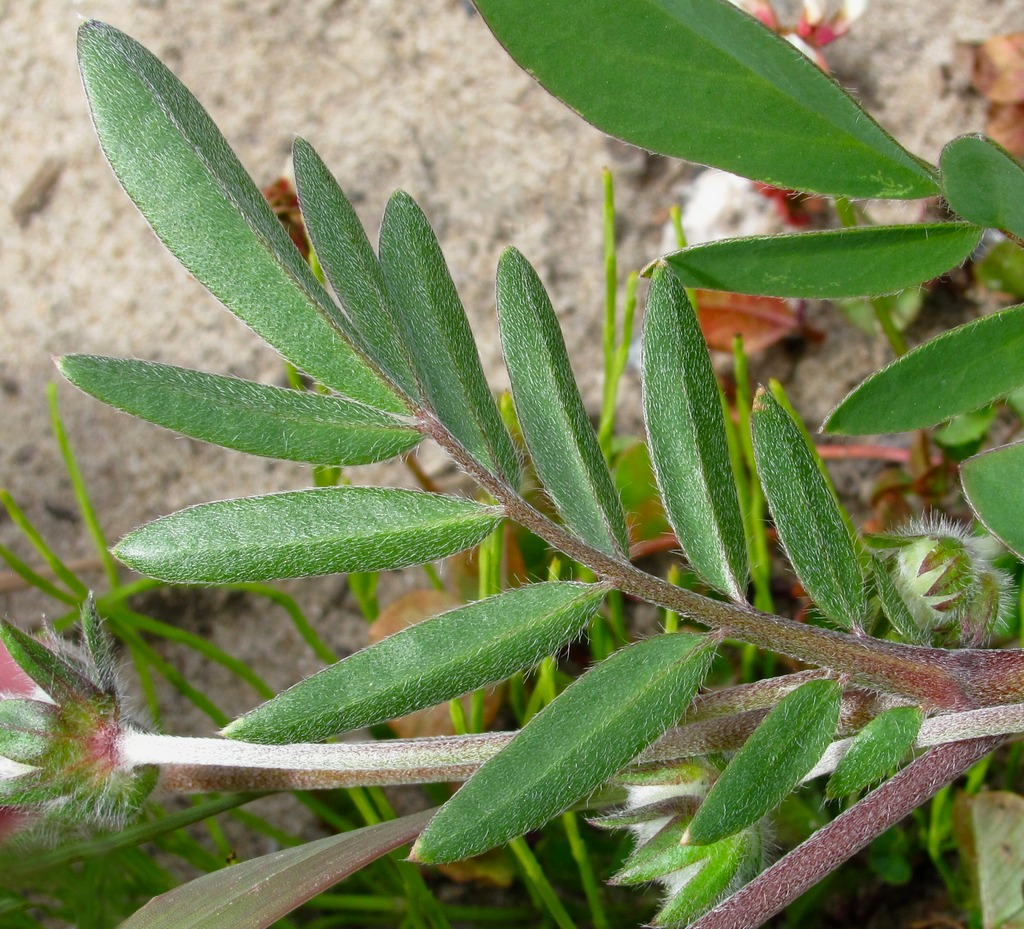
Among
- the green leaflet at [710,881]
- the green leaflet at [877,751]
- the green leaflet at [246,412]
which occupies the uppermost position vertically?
the green leaflet at [246,412]

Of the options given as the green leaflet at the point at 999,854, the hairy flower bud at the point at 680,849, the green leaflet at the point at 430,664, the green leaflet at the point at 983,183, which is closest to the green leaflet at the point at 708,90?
the green leaflet at the point at 983,183

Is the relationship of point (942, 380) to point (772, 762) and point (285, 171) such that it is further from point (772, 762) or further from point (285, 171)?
point (285, 171)

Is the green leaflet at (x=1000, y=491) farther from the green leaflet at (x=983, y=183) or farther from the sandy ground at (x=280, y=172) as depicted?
the sandy ground at (x=280, y=172)

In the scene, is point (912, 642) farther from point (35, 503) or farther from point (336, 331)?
point (35, 503)

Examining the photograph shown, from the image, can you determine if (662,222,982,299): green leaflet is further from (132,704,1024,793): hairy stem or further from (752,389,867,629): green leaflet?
(132,704,1024,793): hairy stem

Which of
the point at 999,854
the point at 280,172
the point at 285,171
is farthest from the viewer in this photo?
the point at 280,172

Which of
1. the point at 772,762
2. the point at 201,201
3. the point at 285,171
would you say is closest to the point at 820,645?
the point at 772,762

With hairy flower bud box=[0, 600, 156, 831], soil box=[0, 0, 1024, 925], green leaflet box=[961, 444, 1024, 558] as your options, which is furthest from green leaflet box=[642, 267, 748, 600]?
soil box=[0, 0, 1024, 925]
